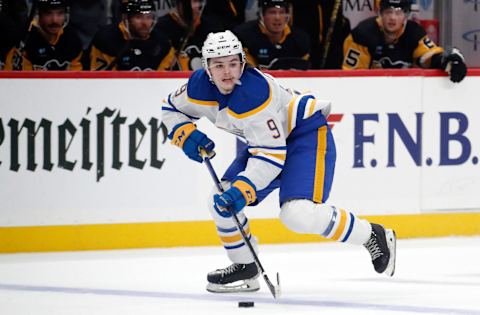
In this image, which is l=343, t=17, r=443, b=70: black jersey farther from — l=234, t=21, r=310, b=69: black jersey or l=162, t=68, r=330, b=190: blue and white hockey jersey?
l=162, t=68, r=330, b=190: blue and white hockey jersey

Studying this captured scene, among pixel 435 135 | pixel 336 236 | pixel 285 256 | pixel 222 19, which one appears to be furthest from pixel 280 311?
pixel 222 19

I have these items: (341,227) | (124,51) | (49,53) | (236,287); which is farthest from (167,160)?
(341,227)

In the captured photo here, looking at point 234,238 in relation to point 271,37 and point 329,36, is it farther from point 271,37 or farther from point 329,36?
point 329,36

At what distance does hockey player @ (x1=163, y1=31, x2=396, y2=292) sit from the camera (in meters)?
4.39

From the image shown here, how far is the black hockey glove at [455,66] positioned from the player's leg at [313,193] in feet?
5.73

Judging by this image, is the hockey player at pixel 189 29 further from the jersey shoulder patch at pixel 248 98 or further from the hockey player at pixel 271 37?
the jersey shoulder patch at pixel 248 98

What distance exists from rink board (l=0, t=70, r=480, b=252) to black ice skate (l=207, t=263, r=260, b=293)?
1.19 metres

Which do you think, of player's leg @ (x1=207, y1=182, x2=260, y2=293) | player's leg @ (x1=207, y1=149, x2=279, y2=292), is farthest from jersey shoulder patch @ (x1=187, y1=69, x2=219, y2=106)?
player's leg @ (x1=207, y1=182, x2=260, y2=293)

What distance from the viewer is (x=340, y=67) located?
691 centimetres

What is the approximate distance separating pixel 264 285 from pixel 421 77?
1.80 meters

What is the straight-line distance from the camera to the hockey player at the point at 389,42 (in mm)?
6684

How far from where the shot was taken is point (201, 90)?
15.0 ft

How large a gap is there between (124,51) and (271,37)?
2.68ft

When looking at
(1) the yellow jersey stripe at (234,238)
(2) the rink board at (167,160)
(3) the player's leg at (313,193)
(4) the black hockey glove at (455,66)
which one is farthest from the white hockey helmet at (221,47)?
(4) the black hockey glove at (455,66)
